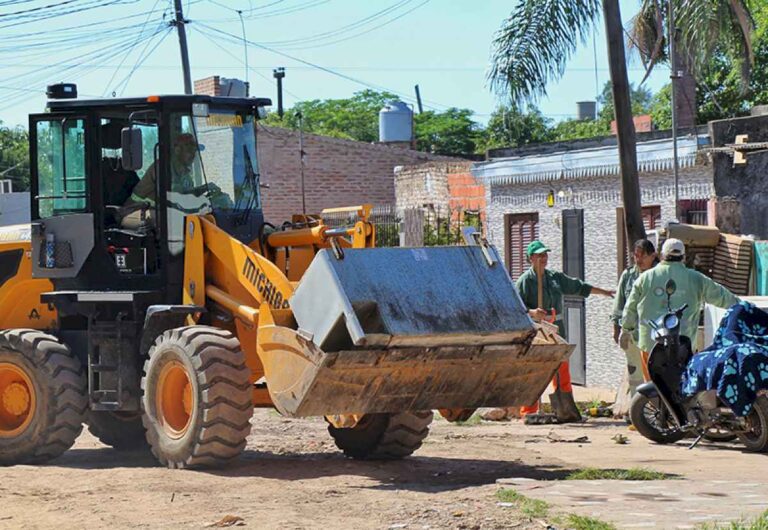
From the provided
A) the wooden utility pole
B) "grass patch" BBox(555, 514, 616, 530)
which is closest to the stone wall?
the wooden utility pole

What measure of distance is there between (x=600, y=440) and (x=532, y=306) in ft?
7.18

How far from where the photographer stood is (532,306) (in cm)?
1631

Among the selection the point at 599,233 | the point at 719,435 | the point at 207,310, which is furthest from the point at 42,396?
the point at 599,233

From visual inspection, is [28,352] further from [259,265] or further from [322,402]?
[322,402]

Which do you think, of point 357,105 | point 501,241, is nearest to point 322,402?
point 501,241

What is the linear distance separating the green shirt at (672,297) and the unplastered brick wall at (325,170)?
21864 mm

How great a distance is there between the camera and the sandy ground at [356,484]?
959 centimetres

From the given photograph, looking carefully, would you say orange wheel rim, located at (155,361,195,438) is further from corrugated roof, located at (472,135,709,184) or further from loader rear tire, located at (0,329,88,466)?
corrugated roof, located at (472,135,709,184)

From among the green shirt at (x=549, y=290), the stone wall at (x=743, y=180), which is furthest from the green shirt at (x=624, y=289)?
the stone wall at (x=743, y=180)

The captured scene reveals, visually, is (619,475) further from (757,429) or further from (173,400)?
(173,400)

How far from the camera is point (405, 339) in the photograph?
1132cm

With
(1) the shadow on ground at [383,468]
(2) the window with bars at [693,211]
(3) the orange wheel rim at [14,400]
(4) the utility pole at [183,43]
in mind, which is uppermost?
(4) the utility pole at [183,43]

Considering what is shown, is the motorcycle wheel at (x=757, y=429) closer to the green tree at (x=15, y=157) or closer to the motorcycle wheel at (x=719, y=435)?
the motorcycle wheel at (x=719, y=435)

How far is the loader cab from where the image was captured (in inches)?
536
